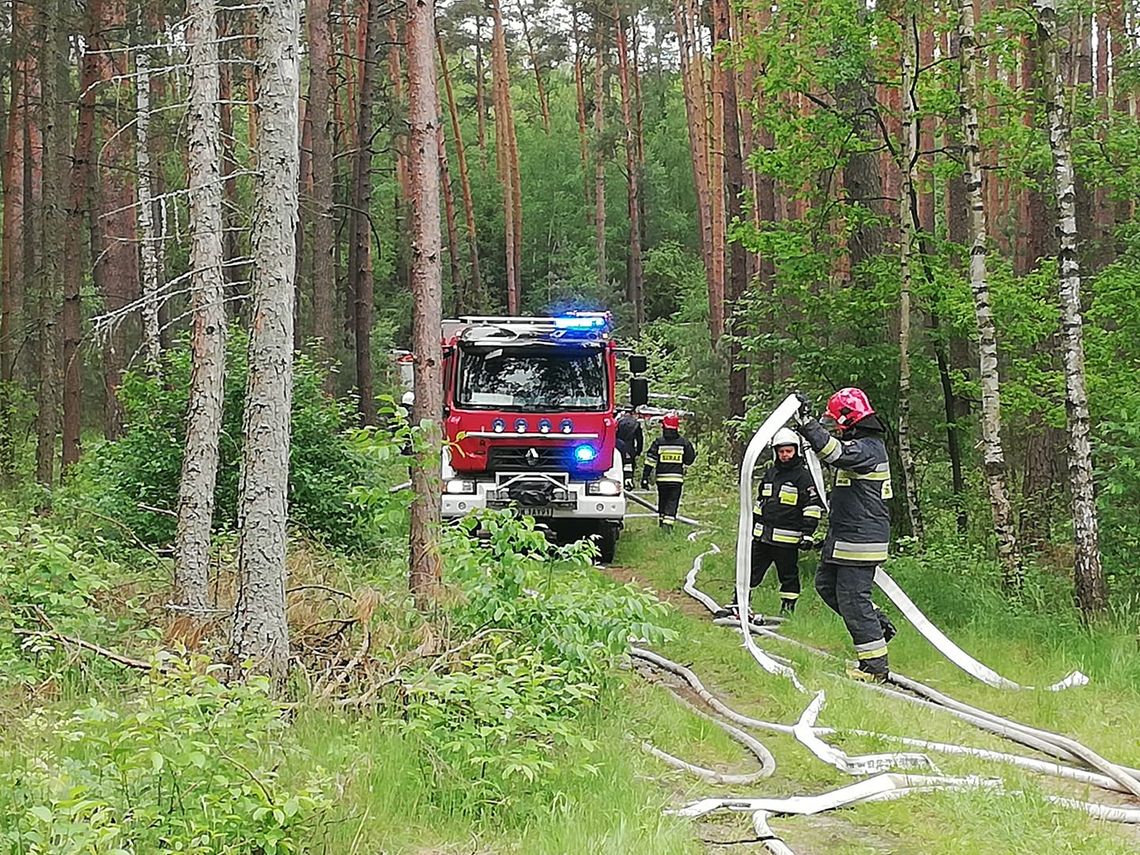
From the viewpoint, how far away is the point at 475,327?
12.4 metres

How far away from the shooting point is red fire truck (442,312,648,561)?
475 inches

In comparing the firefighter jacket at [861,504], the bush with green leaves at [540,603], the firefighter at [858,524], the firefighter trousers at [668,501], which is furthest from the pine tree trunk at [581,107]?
the bush with green leaves at [540,603]

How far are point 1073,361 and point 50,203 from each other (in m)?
13.4

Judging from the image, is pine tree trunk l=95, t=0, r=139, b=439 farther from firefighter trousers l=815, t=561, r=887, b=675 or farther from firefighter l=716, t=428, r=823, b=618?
firefighter trousers l=815, t=561, r=887, b=675

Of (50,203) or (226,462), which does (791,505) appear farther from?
(50,203)

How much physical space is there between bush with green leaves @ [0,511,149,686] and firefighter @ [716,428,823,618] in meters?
5.30

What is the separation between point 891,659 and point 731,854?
3929mm

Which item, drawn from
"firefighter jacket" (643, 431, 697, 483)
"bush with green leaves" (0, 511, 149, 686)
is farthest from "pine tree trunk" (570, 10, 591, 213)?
"bush with green leaves" (0, 511, 149, 686)

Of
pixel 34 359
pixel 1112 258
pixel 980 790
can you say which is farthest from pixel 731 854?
pixel 34 359

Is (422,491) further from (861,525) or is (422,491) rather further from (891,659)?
(891,659)

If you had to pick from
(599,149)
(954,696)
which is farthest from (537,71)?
(954,696)

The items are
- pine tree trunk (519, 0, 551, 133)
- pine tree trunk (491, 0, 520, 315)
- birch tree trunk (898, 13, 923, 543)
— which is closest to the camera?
birch tree trunk (898, 13, 923, 543)

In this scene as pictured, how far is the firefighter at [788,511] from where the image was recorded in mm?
9445

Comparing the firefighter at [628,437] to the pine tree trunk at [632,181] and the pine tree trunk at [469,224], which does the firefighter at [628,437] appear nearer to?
the pine tree trunk at [469,224]
